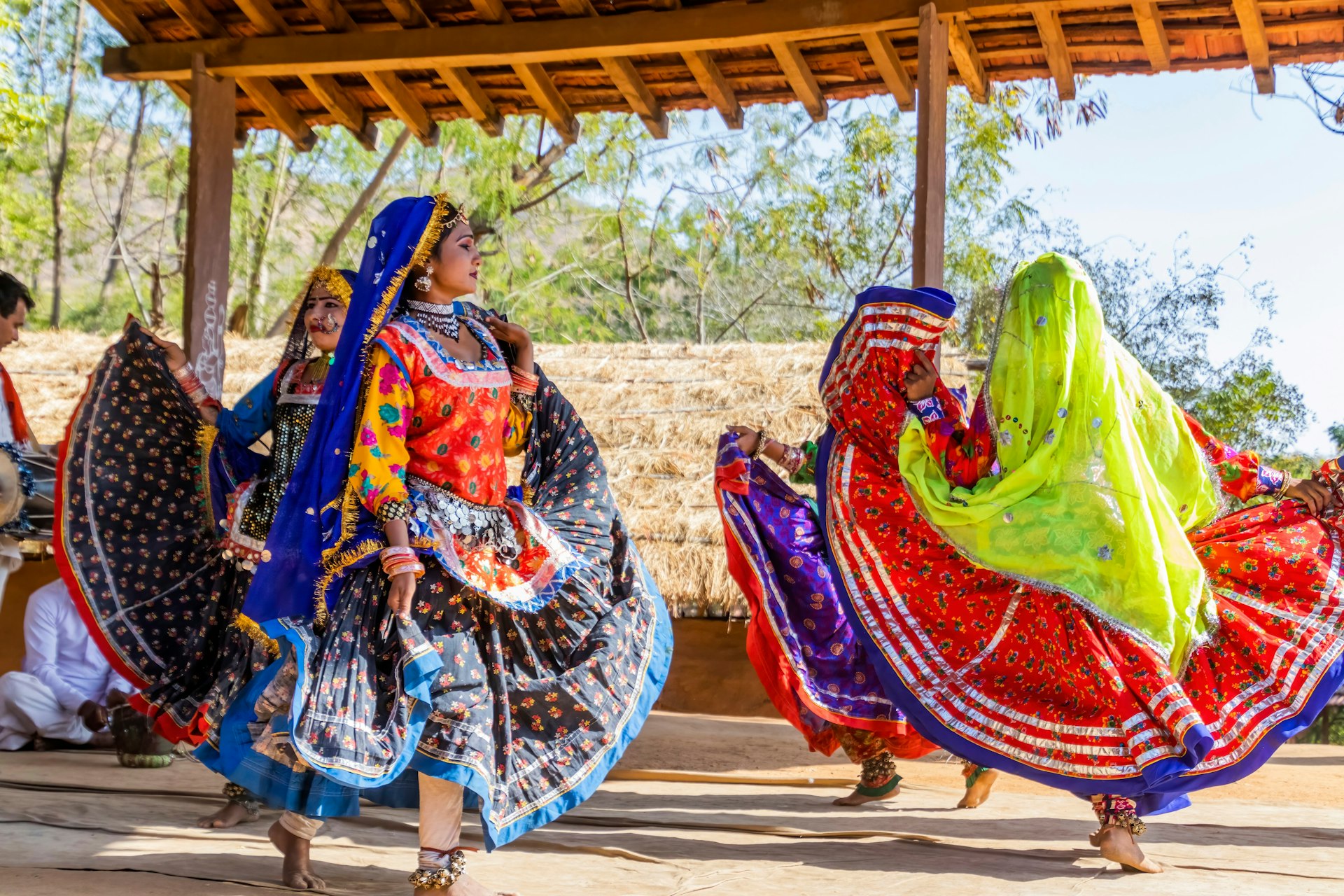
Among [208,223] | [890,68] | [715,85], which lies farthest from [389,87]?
[890,68]

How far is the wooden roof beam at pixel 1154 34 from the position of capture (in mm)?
5418

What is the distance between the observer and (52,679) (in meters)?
6.32

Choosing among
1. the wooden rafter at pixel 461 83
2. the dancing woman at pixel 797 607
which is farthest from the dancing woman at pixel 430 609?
the wooden rafter at pixel 461 83

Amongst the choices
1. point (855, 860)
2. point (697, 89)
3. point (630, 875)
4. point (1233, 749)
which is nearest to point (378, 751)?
point (630, 875)

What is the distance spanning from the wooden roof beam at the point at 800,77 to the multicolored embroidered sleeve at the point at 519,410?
2.57m

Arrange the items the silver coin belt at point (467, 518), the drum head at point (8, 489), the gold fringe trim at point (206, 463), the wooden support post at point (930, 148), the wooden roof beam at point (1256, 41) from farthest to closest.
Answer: the wooden support post at point (930, 148)
the wooden roof beam at point (1256, 41)
the drum head at point (8, 489)
the gold fringe trim at point (206, 463)
the silver coin belt at point (467, 518)

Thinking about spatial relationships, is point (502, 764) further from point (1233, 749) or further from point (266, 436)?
point (266, 436)

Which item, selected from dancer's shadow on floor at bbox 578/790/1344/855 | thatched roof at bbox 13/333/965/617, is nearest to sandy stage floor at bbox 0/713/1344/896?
dancer's shadow on floor at bbox 578/790/1344/855

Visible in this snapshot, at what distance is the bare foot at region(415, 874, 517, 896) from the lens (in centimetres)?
329

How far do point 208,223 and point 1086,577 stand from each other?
4.60 m

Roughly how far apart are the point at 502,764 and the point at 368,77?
424 cm

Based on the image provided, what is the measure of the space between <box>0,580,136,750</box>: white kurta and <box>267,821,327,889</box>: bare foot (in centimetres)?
295

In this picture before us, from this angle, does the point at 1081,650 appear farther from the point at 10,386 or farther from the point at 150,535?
the point at 10,386

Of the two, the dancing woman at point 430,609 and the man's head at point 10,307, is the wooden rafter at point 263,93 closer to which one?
the man's head at point 10,307
